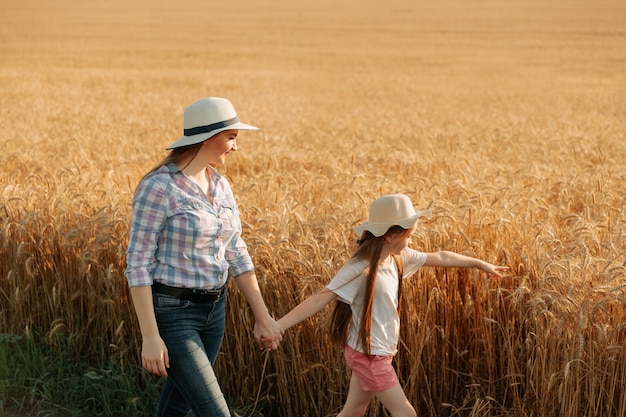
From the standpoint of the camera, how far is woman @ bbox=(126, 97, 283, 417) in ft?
9.89

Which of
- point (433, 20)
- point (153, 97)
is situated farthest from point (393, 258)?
point (433, 20)

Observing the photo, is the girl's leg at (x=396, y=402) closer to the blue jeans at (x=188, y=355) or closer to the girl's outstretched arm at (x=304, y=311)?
the girl's outstretched arm at (x=304, y=311)

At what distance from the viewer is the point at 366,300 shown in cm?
332

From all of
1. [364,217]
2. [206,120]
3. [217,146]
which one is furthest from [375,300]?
[364,217]

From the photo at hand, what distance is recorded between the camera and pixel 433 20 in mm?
63469

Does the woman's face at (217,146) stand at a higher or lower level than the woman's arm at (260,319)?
higher

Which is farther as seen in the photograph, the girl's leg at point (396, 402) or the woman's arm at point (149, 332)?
the girl's leg at point (396, 402)

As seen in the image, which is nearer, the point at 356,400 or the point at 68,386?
the point at 356,400

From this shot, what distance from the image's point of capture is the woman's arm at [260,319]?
10.8 ft

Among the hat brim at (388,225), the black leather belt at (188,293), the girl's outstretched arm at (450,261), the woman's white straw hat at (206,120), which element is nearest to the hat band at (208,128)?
the woman's white straw hat at (206,120)

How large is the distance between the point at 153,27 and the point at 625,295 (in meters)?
56.3

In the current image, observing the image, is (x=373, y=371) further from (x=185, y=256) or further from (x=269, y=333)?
(x=185, y=256)

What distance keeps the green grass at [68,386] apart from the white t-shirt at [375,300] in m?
1.24

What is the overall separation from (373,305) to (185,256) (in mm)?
811
